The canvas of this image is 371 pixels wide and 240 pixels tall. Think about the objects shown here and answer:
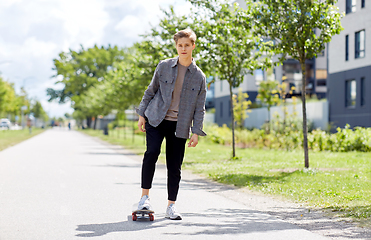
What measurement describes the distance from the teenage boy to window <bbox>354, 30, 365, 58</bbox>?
80.2ft

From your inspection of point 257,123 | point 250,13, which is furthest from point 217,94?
point 250,13

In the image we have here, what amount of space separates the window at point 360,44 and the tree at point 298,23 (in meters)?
18.2

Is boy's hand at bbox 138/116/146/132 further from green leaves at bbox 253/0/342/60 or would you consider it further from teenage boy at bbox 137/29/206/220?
green leaves at bbox 253/0/342/60

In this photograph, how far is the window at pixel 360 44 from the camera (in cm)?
2738

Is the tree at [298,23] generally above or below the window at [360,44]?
below

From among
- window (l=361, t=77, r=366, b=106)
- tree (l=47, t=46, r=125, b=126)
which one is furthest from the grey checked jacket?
tree (l=47, t=46, r=125, b=126)

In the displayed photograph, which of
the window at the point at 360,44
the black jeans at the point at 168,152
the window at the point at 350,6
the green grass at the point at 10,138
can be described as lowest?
the green grass at the point at 10,138

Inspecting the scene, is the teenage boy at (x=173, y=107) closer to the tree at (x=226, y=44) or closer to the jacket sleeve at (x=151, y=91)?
the jacket sleeve at (x=151, y=91)

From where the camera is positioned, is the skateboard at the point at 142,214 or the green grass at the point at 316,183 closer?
the skateboard at the point at 142,214

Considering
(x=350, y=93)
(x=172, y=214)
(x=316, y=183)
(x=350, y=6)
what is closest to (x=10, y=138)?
(x=350, y=93)

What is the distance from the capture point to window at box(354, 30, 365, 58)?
2738cm

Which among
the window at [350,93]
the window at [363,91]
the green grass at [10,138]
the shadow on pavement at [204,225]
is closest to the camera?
the shadow on pavement at [204,225]

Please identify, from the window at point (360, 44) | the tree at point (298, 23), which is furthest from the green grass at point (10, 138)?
the window at point (360, 44)

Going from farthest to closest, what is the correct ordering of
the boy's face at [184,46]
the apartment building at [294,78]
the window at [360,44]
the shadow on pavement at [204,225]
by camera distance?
the apartment building at [294,78] < the window at [360,44] < the boy's face at [184,46] < the shadow on pavement at [204,225]
